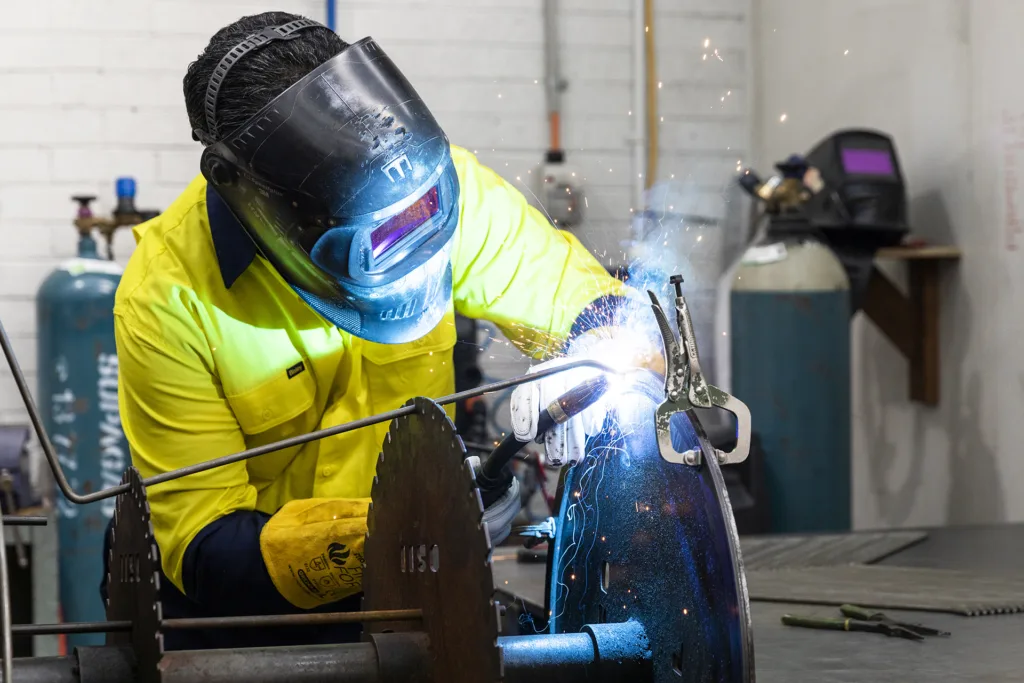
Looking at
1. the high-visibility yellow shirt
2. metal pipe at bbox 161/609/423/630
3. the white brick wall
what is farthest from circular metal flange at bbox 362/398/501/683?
the white brick wall

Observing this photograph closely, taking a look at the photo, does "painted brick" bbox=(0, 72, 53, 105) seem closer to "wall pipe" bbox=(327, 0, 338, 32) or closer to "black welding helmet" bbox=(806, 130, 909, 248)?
"wall pipe" bbox=(327, 0, 338, 32)

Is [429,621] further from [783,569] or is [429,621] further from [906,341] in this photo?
[906,341]

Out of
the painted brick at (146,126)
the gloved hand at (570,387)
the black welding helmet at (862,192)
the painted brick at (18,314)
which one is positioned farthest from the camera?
the painted brick at (146,126)

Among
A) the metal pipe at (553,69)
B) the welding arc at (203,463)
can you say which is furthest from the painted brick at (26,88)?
the welding arc at (203,463)

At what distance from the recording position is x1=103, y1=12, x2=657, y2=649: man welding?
Result: 4.26 feet

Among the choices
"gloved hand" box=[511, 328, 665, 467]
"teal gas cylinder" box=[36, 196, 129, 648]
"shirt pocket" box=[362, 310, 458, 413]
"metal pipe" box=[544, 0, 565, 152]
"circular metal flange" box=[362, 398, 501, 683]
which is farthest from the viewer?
"metal pipe" box=[544, 0, 565, 152]

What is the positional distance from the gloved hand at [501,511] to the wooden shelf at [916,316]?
256cm

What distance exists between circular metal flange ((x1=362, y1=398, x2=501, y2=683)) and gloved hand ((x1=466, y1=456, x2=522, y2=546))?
0.66ft

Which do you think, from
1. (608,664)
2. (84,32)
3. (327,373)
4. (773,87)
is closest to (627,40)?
(773,87)

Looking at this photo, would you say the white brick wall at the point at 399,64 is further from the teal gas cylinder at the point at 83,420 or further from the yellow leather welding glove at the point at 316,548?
the yellow leather welding glove at the point at 316,548

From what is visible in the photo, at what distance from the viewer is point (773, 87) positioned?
461 cm

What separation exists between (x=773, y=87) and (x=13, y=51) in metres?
2.64

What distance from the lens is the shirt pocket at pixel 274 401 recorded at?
1.54 m

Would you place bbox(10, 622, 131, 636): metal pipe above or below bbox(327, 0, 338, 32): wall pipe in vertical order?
below
